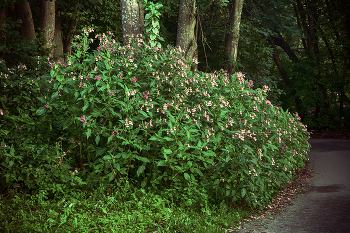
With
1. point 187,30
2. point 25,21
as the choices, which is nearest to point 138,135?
point 187,30

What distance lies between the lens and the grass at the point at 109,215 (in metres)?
4.51

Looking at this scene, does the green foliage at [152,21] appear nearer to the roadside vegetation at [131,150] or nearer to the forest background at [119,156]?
the forest background at [119,156]

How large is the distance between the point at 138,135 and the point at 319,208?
3.74 m

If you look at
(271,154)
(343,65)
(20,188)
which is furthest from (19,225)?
(343,65)

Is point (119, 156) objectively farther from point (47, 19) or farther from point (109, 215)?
point (47, 19)

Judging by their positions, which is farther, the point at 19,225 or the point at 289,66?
the point at 289,66

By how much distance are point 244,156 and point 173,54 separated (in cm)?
227

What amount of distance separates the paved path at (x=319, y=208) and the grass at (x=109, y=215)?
458 millimetres

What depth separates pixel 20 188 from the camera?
541cm

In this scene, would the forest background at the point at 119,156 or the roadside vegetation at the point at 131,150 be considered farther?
the roadside vegetation at the point at 131,150

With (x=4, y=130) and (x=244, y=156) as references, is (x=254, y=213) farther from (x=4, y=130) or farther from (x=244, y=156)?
(x=4, y=130)

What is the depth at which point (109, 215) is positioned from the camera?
496cm

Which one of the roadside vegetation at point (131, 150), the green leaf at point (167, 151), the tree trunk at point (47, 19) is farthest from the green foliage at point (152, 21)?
the tree trunk at point (47, 19)

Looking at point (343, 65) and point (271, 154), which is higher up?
point (343, 65)
